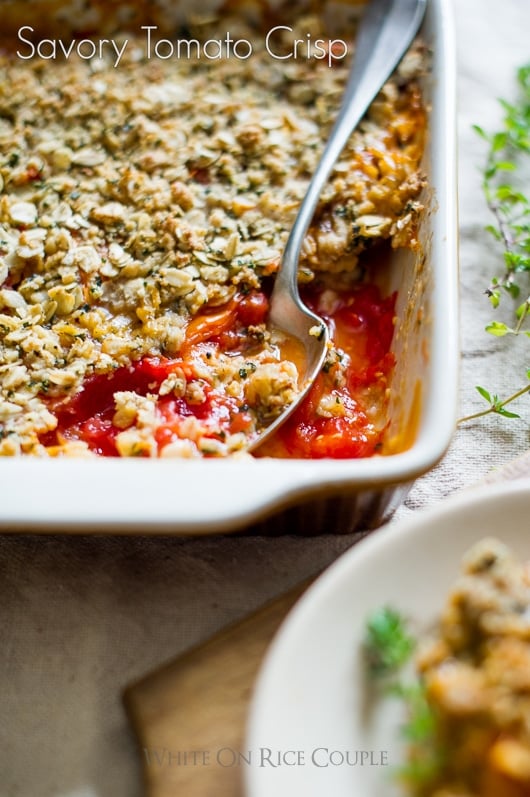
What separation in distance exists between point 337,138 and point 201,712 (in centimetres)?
112

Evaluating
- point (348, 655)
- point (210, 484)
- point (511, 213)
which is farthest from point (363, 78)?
point (348, 655)

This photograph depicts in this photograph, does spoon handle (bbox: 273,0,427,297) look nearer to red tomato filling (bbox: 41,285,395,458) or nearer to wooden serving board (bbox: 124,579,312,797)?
red tomato filling (bbox: 41,285,395,458)

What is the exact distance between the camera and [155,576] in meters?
1.45

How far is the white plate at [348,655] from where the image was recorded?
1109 mm

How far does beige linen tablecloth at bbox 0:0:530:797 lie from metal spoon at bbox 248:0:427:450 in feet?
0.78

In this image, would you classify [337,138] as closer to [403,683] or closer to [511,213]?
[511,213]

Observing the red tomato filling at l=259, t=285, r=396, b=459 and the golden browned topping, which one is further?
the red tomato filling at l=259, t=285, r=396, b=459

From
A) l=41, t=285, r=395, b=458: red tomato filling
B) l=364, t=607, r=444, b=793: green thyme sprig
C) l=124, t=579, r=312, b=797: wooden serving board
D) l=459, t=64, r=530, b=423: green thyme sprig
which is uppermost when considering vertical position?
l=459, t=64, r=530, b=423: green thyme sprig

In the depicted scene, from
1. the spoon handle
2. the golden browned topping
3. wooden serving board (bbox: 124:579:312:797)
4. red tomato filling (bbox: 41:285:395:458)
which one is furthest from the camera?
the spoon handle

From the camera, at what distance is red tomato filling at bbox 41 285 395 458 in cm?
146

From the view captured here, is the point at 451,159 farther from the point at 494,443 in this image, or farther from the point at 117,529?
the point at 117,529

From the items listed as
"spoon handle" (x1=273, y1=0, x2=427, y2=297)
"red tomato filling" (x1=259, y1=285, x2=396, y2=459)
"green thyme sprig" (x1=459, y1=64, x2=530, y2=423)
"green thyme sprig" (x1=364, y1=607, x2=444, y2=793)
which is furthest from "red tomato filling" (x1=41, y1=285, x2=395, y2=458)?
"green thyme sprig" (x1=364, y1=607, x2=444, y2=793)

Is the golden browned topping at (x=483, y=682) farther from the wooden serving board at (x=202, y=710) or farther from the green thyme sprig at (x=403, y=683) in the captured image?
the wooden serving board at (x=202, y=710)

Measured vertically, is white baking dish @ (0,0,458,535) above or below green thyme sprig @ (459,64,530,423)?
below
